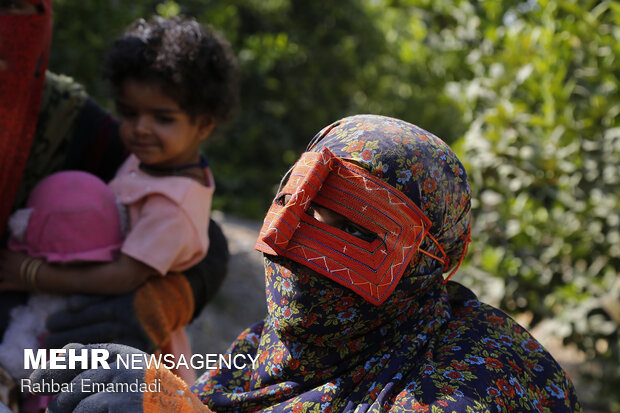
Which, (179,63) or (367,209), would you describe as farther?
(179,63)

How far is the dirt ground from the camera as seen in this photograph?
Result: 171 inches

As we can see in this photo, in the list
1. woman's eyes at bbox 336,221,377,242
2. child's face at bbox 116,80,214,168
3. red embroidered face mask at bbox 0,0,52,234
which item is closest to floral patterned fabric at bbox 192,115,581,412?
woman's eyes at bbox 336,221,377,242

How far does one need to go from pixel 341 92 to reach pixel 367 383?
7711 millimetres

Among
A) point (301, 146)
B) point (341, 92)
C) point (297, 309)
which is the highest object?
point (297, 309)

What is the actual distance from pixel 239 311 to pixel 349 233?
341 centimetres

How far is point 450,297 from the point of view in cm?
188

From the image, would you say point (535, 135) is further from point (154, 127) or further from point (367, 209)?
point (367, 209)

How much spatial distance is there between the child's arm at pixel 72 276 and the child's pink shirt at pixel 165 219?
0.06 meters

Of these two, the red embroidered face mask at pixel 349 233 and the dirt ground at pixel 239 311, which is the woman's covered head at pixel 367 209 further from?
the dirt ground at pixel 239 311

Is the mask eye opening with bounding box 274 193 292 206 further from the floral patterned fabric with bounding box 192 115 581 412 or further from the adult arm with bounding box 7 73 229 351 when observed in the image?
the adult arm with bounding box 7 73 229 351

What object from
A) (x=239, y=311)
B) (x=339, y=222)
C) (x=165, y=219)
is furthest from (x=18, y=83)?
(x=239, y=311)

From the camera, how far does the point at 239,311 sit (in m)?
4.89

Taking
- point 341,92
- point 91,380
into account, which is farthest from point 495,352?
point 341,92

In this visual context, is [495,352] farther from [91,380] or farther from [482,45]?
[482,45]
